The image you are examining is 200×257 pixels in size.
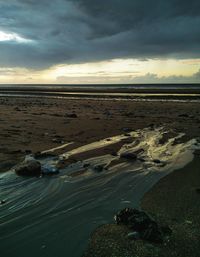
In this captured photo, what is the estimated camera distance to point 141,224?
5.20m

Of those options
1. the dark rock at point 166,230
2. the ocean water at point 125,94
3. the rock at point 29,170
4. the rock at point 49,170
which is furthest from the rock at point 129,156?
the ocean water at point 125,94

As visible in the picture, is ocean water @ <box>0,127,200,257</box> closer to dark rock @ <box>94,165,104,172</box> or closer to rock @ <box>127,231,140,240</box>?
dark rock @ <box>94,165,104,172</box>

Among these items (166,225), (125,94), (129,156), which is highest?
(125,94)

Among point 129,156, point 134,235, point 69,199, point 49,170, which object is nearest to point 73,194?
point 69,199

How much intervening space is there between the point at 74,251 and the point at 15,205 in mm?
2017

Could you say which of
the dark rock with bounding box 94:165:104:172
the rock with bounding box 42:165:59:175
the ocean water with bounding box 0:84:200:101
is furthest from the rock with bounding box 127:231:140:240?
the ocean water with bounding box 0:84:200:101

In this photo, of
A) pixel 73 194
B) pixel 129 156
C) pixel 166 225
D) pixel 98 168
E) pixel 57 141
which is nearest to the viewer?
pixel 166 225

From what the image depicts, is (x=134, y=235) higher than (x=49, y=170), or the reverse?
(x=49, y=170)

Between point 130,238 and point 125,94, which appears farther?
point 125,94

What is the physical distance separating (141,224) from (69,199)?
6.36 ft

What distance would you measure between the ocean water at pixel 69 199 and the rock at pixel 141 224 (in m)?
0.32

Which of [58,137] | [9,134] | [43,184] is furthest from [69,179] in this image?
[9,134]

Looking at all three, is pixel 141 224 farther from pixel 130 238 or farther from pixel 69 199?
pixel 69 199

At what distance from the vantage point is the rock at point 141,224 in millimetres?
4934
